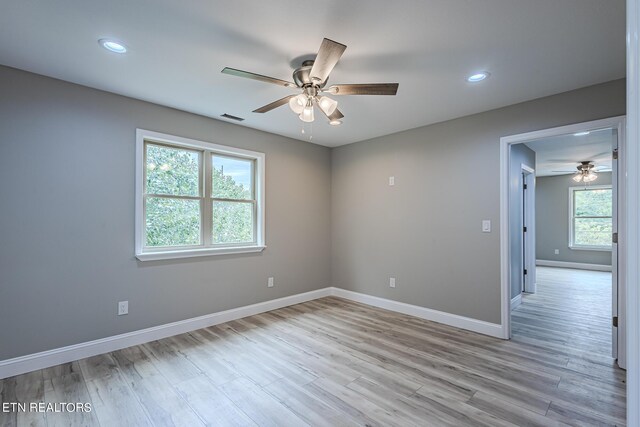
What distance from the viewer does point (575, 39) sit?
6.92 ft

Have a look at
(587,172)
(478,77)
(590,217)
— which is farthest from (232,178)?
(590,217)

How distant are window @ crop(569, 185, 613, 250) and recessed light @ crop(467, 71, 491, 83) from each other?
7.42 meters

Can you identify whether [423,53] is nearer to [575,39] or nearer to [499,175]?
[575,39]

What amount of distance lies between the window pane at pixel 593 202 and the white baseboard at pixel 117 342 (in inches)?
327

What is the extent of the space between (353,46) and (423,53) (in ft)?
1.78

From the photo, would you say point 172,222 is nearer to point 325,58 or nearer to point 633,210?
point 325,58

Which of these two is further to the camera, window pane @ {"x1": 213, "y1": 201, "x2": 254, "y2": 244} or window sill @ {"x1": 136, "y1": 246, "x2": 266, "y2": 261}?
window pane @ {"x1": 213, "y1": 201, "x2": 254, "y2": 244}

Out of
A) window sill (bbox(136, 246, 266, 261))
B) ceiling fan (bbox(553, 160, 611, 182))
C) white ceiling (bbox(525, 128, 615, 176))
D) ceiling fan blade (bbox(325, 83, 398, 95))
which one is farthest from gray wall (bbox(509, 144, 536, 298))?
window sill (bbox(136, 246, 266, 261))

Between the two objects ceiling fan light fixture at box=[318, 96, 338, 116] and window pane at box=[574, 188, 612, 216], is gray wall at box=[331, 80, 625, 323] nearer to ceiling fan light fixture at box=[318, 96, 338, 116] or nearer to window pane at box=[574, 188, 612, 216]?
ceiling fan light fixture at box=[318, 96, 338, 116]

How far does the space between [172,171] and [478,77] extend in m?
3.26

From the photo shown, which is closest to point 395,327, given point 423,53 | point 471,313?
point 471,313

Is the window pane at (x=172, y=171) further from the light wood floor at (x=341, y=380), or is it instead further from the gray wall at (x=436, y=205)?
the gray wall at (x=436, y=205)

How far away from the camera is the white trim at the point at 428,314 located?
11.2 feet

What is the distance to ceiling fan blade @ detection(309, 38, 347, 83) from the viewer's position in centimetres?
179
